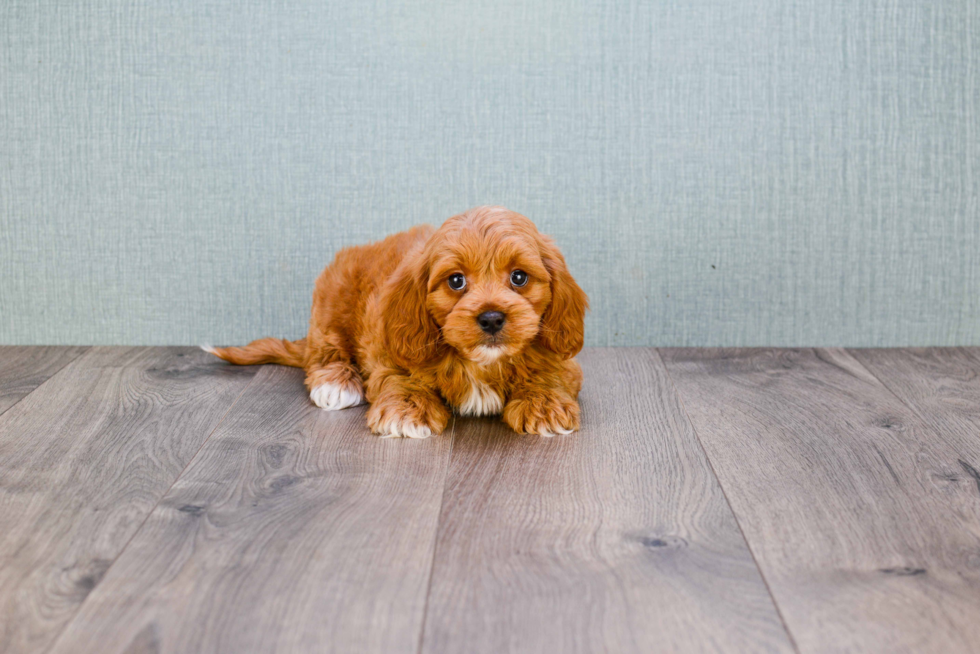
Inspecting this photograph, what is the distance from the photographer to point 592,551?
1445 mm

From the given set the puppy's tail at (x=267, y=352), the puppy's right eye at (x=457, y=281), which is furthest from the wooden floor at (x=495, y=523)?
the puppy's right eye at (x=457, y=281)

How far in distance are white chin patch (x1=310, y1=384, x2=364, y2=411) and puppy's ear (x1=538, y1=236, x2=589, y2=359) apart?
55 cm

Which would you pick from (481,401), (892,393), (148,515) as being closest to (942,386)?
(892,393)

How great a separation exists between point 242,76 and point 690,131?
4.63 feet

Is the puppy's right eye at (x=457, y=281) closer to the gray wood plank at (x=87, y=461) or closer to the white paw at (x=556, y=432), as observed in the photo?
the white paw at (x=556, y=432)

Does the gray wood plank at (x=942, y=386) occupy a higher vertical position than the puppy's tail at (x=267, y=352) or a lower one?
lower

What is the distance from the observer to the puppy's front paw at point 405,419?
1.99 meters

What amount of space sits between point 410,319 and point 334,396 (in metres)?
0.40

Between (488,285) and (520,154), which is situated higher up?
(520,154)

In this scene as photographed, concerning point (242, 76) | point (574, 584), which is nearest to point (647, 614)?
point (574, 584)

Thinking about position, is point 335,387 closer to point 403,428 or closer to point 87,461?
point 403,428

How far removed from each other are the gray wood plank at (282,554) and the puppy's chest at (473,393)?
5.3 inches

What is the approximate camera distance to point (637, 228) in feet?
9.02

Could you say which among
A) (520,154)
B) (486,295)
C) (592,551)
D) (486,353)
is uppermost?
(520,154)
